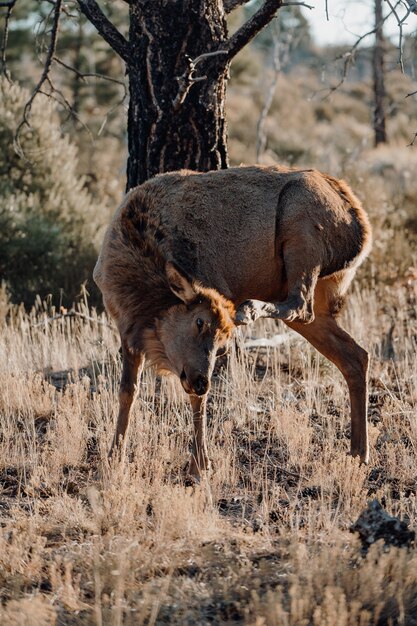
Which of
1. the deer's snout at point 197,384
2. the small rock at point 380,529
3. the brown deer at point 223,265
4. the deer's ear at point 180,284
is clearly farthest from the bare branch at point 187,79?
the small rock at point 380,529

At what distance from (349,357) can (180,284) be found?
1.90 metres

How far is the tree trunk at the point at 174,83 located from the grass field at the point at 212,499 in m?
1.91

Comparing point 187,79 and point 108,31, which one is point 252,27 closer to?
point 187,79

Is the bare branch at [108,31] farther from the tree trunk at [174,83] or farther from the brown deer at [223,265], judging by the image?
the brown deer at [223,265]

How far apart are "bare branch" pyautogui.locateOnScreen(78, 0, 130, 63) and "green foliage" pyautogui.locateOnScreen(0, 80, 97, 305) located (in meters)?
4.63

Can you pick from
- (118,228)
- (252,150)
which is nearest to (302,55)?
(252,150)

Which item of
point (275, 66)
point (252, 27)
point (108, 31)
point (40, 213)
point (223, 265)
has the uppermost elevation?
point (275, 66)

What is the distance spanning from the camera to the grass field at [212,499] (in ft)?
13.3

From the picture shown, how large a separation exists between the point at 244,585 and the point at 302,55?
116 meters

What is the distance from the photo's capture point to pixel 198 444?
6.17 meters

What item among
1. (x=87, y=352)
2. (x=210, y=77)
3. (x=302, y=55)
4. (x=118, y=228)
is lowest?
(x=87, y=352)

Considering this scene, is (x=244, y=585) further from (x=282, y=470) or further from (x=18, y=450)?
(x=18, y=450)

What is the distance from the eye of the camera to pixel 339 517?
5.25m

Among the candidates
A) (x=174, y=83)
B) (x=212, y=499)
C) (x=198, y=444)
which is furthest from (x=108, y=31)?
(x=212, y=499)
